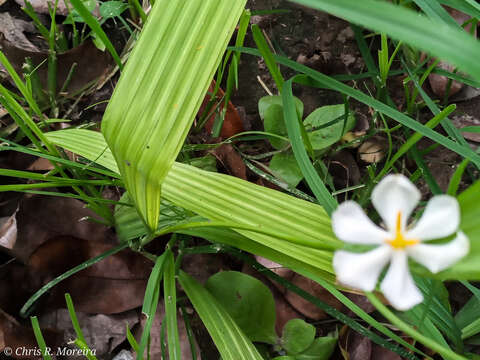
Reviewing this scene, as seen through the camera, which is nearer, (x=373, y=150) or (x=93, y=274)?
(x=93, y=274)

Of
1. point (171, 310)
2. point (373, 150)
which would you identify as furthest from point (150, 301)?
point (373, 150)

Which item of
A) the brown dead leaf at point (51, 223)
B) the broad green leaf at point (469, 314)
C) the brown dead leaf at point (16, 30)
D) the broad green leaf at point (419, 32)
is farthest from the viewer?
the brown dead leaf at point (16, 30)

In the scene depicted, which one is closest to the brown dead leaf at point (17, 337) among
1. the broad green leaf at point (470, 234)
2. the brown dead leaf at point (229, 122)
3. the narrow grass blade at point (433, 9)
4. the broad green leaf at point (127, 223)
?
the broad green leaf at point (127, 223)

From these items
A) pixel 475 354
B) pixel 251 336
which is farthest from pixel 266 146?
pixel 475 354

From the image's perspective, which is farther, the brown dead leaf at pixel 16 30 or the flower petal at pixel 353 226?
the brown dead leaf at pixel 16 30

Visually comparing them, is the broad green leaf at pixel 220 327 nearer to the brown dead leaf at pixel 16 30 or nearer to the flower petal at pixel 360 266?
the flower petal at pixel 360 266

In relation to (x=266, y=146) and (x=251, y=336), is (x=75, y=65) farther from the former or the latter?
(x=251, y=336)

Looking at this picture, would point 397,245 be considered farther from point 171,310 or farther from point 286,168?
point 286,168
